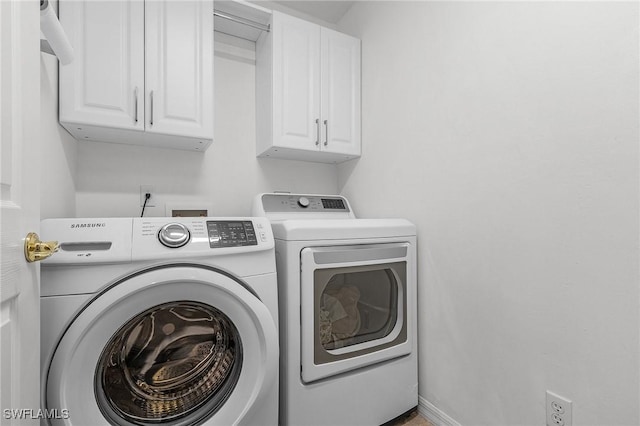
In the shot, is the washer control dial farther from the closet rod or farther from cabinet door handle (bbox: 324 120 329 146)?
the closet rod

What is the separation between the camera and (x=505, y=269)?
1200mm

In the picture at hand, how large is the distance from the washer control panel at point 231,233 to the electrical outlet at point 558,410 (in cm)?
115

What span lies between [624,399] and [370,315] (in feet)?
2.83

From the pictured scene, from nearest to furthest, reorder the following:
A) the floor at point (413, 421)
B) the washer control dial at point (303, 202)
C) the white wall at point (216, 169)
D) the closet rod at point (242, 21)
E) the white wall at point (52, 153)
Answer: the white wall at point (52, 153) → the floor at point (413, 421) → the white wall at point (216, 169) → the closet rod at point (242, 21) → the washer control dial at point (303, 202)

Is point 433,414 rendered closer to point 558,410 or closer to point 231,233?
point 558,410

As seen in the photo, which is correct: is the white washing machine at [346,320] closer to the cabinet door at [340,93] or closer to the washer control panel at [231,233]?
the washer control panel at [231,233]

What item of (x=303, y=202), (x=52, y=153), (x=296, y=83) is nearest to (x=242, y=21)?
(x=296, y=83)

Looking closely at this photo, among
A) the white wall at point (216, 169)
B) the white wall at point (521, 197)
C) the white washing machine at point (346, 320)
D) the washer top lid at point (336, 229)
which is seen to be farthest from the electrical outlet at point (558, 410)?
the white wall at point (216, 169)

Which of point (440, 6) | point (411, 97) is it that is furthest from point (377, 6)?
point (411, 97)

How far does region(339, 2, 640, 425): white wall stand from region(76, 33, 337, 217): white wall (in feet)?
2.65

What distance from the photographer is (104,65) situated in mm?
1312

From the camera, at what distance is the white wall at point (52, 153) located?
110cm

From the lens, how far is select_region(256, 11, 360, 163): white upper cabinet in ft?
5.70

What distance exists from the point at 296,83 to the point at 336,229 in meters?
0.96
